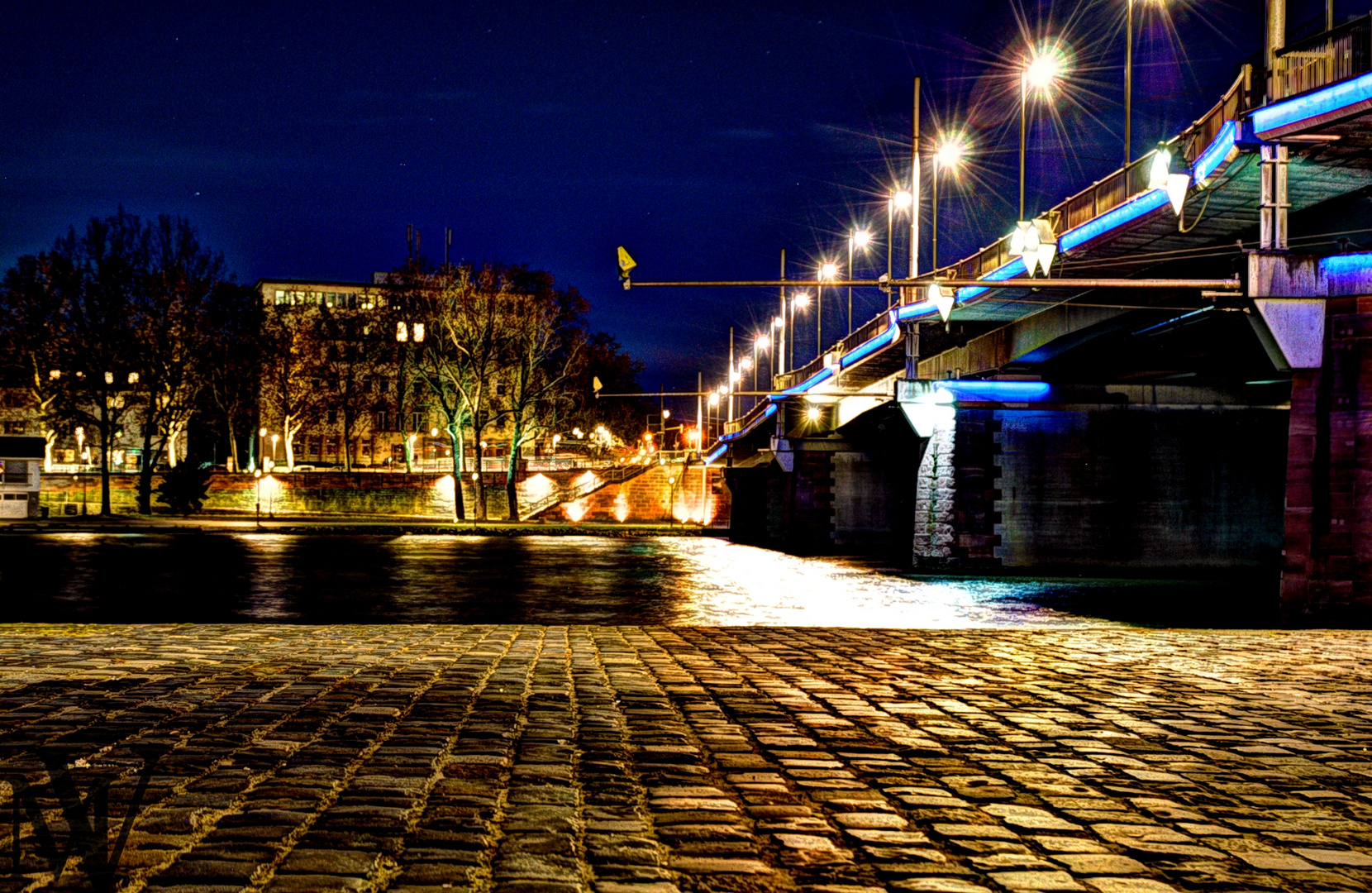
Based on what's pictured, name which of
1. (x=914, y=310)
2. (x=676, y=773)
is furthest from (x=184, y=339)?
(x=676, y=773)

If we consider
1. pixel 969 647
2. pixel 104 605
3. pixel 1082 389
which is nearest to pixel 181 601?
pixel 104 605

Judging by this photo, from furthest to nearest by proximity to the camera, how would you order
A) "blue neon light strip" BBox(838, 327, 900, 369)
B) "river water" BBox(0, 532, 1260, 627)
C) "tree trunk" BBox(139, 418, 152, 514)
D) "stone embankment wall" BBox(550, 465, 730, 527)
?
"stone embankment wall" BBox(550, 465, 730, 527)
"tree trunk" BBox(139, 418, 152, 514)
"blue neon light strip" BBox(838, 327, 900, 369)
"river water" BBox(0, 532, 1260, 627)

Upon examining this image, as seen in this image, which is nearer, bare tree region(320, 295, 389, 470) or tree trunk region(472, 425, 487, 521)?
tree trunk region(472, 425, 487, 521)

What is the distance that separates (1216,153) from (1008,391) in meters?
15.2

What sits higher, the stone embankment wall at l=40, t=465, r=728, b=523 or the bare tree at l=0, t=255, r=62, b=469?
the bare tree at l=0, t=255, r=62, b=469

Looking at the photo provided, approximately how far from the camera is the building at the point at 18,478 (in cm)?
6178

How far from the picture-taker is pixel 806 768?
20.0 feet

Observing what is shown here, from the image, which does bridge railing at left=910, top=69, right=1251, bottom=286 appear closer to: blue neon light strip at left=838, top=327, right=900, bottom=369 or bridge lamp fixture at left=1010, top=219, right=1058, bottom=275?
bridge lamp fixture at left=1010, top=219, right=1058, bottom=275

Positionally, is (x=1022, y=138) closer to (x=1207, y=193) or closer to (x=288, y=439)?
(x=1207, y=193)

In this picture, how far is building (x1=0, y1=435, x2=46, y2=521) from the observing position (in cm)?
6178

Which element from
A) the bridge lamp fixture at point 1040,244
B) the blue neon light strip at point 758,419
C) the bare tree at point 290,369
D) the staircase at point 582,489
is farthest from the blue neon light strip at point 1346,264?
the bare tree at point 290,369

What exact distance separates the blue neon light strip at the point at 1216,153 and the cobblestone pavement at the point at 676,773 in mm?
9737

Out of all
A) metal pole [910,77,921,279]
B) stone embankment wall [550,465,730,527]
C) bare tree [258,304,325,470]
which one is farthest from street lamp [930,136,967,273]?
bare tree [258,304,325,470]

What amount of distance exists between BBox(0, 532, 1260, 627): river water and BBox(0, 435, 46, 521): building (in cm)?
2393
